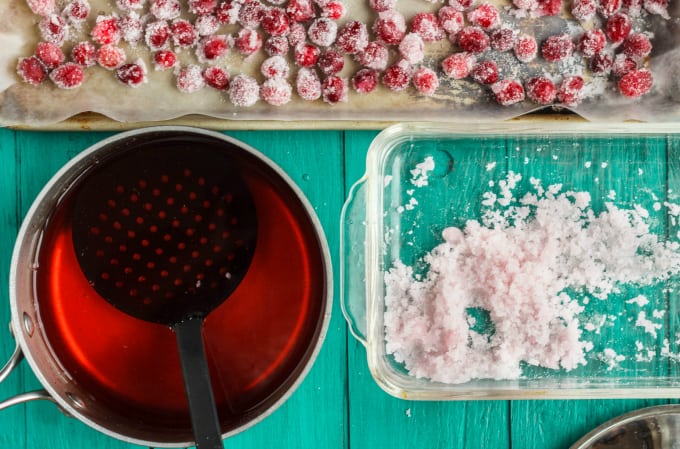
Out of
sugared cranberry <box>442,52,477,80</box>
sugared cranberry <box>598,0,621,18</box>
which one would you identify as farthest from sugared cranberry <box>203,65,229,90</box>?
sugared cranberry <box>598,0,621,18</box>

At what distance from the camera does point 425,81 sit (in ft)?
3.31

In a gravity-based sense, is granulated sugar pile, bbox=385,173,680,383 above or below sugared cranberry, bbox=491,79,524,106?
below

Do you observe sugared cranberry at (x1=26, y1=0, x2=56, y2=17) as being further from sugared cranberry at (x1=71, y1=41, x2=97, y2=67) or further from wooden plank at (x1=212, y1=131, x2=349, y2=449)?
wooden plank at (x1=212, y1=131, x2=349, y2=449)

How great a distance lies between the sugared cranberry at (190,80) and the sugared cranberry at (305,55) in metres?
0.14

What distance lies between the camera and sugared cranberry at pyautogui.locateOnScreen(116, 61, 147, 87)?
39.2 inches

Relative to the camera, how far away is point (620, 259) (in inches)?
38.1

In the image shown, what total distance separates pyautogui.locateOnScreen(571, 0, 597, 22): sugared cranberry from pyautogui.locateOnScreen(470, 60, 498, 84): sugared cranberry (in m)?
0.14

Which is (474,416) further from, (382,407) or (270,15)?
(270,15)

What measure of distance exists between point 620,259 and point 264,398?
1.71ft

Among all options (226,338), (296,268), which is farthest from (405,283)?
(226,338)

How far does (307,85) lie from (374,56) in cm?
11

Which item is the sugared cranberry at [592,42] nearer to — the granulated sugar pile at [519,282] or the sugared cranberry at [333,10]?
the granulated sugar pile at [519,282]

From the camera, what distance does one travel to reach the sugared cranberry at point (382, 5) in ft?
3.30

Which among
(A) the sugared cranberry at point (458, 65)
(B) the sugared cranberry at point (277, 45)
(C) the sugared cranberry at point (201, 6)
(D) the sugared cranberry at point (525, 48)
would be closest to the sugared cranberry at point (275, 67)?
(B) the sugared cranberry at point (277, 45)
